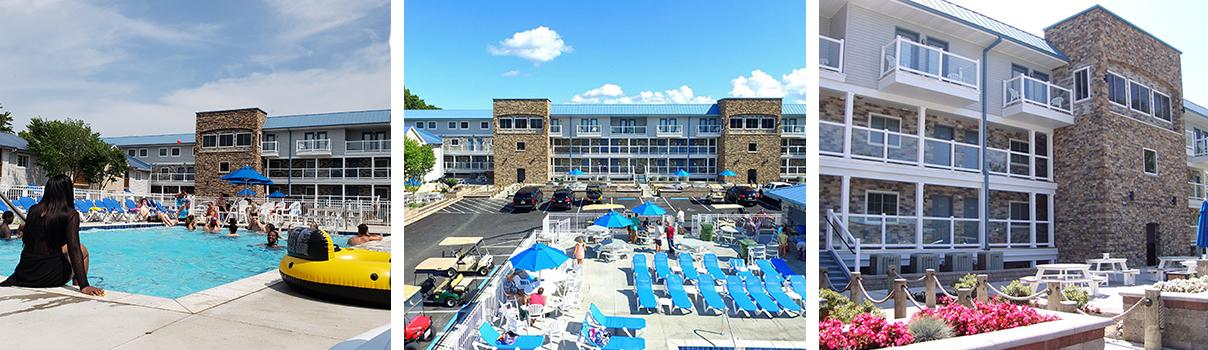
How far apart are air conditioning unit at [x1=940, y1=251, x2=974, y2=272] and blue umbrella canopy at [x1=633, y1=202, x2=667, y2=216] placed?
12.5 ft

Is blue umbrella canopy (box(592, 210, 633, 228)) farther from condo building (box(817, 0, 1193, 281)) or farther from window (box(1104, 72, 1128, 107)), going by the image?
window (box(1104, 72, 1128, 107))

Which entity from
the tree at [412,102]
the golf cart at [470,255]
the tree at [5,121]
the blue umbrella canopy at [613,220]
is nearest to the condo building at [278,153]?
the tree at [5,121]

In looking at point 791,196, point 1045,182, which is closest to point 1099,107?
point 1045,182

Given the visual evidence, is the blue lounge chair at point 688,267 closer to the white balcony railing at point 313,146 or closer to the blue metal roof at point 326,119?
the blue metal roof at point 326,119

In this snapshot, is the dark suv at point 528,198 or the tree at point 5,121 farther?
the tree at point 5,121

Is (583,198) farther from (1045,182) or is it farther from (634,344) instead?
(1045,182)

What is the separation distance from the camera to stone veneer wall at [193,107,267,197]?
551 centimetres

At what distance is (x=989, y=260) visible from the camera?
555 centimetres

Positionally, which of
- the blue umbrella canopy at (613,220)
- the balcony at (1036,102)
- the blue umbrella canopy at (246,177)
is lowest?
the blue umbrella canopy at (613,220)

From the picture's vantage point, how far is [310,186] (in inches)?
254

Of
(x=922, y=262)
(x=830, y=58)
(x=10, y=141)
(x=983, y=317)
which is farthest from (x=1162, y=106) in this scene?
(x=10, y=141)

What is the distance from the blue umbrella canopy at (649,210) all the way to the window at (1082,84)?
6.55 metres

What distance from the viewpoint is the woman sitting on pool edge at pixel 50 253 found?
15.1 ft

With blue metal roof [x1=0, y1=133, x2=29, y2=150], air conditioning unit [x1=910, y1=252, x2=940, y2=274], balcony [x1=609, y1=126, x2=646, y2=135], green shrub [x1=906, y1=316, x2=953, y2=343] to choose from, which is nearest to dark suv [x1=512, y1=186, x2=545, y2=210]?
balcony [x1=609, y1=126, x2=646, y2=135]
